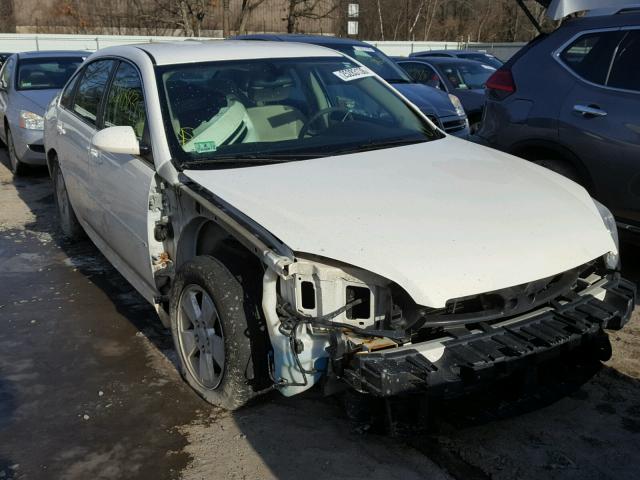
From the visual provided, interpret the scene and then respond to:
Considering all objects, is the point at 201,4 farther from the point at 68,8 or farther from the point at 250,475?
the point at 250,475

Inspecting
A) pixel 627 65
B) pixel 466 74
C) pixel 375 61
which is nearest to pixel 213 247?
pixel 627 65

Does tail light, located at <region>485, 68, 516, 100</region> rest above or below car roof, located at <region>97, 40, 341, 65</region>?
below

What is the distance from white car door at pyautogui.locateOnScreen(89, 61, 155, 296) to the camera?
3.79m

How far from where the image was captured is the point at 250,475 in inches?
114

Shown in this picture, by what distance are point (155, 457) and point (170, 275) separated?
A: 3.54ft

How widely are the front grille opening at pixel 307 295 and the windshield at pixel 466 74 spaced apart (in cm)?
995

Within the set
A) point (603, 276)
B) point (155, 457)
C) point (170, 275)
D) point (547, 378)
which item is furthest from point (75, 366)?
point (603, 276)

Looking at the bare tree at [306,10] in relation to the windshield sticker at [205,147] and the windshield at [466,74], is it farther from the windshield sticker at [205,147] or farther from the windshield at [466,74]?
the windshield sticker at [205,147]

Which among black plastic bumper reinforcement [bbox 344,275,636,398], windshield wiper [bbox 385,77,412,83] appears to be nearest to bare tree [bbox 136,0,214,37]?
windshield wiper [bbox 385,77,412,83]

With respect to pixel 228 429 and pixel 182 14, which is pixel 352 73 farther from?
pixel 182 14

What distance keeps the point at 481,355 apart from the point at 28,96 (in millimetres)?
8334

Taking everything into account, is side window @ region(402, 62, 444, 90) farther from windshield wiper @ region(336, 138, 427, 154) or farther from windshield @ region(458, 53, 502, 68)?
windshield wiper @ region(336, 138, 427, 154)

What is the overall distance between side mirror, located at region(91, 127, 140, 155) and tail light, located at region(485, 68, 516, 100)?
3110 millimetres

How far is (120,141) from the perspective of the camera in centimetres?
367
